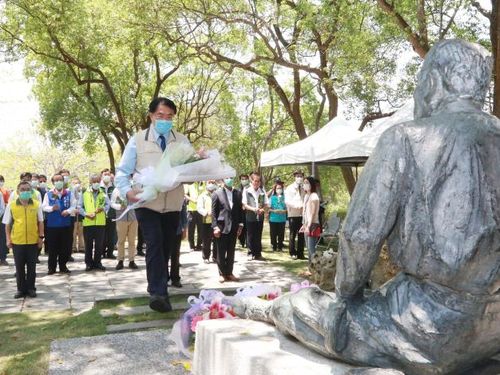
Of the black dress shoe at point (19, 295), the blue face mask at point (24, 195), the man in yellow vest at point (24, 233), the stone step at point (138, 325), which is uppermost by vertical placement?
the blue face mask at point (24, 195)

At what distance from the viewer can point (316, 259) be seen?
28.2ft

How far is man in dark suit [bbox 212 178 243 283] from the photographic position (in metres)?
8.73

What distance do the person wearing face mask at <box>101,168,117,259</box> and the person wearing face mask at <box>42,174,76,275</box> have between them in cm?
85

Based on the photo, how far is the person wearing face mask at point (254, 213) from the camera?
12.1m

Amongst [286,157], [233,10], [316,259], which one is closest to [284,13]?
[233,10]

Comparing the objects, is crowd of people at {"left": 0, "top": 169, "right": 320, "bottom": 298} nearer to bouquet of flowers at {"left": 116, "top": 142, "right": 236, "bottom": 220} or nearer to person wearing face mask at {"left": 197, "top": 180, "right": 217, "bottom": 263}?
person wearing face mask at {"left": 197, "top": 180, "right": 217, "bottom": 263}

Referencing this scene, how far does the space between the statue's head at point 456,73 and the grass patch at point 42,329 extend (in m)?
3.84

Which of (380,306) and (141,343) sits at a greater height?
(380,306)

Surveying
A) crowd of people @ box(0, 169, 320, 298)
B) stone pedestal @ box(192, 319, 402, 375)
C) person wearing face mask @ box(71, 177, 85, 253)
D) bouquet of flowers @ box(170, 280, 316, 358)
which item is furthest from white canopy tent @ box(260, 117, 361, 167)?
stone pedestal @ box(192, 319, 402, 375)

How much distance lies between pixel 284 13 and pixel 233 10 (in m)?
1.66

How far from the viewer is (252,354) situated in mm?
2820

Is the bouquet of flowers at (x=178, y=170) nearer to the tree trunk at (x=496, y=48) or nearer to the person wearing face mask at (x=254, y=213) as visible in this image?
the tree trunk at (x=496, y=48)

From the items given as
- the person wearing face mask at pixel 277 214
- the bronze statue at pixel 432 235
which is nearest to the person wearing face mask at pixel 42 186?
the person wearing face mask at pixel 277 214

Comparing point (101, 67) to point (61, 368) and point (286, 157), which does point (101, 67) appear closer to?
point (286, 157)
